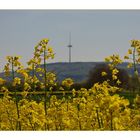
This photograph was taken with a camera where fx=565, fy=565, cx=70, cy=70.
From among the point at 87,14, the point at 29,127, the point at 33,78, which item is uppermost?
the point at 87,14

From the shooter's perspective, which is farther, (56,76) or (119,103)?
(56,76)

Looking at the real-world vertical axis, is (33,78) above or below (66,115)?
above

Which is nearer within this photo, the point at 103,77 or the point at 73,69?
the point at 73,69

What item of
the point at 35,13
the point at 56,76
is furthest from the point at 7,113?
the point at 35,13
